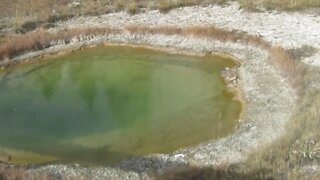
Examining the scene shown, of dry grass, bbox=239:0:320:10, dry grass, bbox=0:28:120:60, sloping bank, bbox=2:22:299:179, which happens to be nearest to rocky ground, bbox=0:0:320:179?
sloping bank, bbox=2:22:299:179

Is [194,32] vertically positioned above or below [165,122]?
→ above

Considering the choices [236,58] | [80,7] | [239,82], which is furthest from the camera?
[80,7]

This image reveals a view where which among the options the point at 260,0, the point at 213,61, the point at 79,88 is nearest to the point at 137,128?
the point at 79,88

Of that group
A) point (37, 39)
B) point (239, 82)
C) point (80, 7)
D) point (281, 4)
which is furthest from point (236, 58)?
point (80, 7)

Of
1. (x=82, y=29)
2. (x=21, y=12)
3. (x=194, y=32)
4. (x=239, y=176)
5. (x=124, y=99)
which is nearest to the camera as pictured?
(x=239, y=176)

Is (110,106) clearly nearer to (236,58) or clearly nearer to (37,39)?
(236,58)

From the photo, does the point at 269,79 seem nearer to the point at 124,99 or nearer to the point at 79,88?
the point at 124,99

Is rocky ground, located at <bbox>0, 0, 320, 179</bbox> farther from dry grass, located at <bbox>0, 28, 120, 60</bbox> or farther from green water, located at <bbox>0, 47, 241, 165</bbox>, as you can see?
green water, located at <bbox>0, 47, 241, 165</bbox>

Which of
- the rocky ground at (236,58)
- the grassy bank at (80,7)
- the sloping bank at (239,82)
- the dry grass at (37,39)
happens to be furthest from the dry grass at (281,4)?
the dry grass at (37,39)
